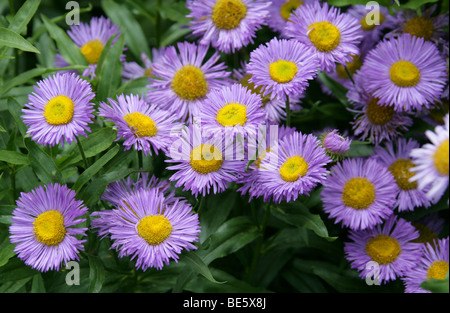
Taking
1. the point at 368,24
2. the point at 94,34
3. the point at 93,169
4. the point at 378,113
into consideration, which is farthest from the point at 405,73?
the point at 94,34

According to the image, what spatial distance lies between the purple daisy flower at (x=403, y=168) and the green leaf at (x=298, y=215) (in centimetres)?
25

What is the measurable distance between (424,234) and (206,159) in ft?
2.30

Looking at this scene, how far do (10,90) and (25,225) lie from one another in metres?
0.56

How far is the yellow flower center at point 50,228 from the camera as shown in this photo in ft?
4.18

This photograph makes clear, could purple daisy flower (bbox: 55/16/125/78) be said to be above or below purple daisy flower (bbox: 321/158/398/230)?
above

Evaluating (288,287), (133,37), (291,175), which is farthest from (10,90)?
(288,287)

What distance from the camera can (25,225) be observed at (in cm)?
131

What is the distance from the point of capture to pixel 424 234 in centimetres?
164

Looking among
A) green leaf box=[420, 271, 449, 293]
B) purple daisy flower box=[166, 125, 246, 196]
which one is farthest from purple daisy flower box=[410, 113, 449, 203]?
purple daisy flower box=[166, 125, 246, 196]

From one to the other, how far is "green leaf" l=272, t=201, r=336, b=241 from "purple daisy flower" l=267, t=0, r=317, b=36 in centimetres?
54

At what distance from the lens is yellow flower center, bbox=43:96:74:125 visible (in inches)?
51.7

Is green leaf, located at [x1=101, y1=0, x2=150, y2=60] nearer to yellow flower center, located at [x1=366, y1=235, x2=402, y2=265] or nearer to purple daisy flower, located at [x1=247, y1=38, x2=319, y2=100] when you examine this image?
purple daisy flower, located at [x1=247, y1=38, x2=319, y2=100]

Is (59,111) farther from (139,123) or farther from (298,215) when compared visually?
(298,215)

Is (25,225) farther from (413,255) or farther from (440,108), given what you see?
(440,108)
